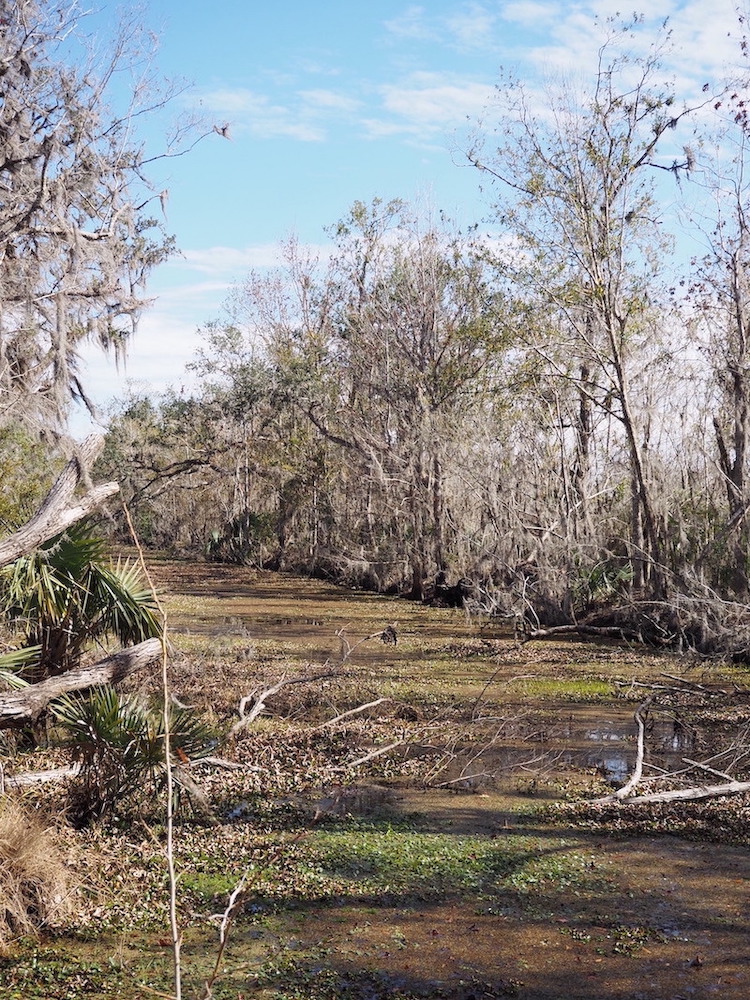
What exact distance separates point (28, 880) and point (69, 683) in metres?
1.83

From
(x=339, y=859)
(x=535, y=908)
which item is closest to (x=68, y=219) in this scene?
(x=339, y=859)

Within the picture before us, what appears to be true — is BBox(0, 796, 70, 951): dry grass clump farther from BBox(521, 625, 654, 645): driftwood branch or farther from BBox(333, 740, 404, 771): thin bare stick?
BBox(521, 625, 654, 645): driftwood branch

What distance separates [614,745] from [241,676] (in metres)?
5.50

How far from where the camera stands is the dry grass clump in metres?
5.45

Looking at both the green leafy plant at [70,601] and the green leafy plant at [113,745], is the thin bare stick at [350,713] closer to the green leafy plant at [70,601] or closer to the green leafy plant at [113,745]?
the green leafy plant at [70,601]

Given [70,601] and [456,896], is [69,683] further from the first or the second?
[456,896]

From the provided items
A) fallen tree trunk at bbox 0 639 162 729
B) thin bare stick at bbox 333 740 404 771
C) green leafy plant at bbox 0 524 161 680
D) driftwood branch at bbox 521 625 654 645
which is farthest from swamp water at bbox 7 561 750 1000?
green leafy plant at bbox 0 524 161 680

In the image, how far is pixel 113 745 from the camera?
6656mm

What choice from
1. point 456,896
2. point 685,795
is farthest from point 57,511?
point 685,795

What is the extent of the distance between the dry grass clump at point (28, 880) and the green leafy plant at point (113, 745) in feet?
2.88

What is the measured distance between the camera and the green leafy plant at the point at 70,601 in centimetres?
839

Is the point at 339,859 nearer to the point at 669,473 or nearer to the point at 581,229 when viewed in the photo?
the point at 581,229

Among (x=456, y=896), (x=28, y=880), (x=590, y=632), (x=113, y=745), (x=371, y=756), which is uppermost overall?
(x=113, y=745)

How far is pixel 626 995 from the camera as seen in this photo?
199 inches
